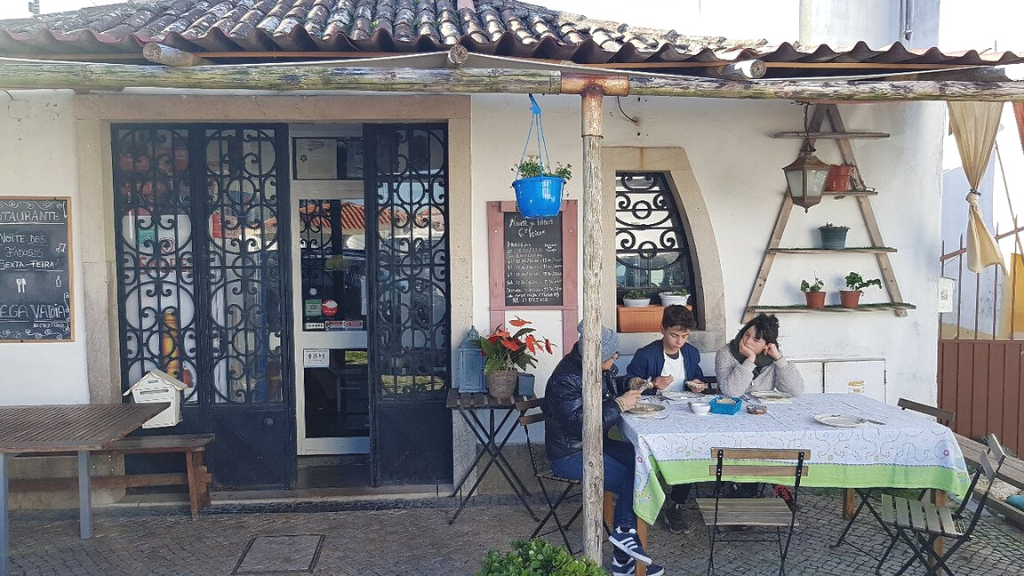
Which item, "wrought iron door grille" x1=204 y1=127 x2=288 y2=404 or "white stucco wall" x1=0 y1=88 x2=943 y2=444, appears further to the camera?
"wrought iron door grille" x1=204 y1=127 x2=288 y2=404

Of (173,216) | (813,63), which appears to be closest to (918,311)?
(813,63)

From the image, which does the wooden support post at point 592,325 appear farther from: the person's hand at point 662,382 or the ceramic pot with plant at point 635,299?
the ceramic pot with plant at point 635,299

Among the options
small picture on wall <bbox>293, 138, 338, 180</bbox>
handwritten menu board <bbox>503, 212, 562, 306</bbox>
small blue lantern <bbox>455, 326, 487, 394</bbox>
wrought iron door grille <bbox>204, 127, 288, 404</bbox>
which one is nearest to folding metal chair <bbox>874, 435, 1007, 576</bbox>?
handwritten menu board <bbox>503, 212, 562, 306</bbox>

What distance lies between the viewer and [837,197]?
241 inches

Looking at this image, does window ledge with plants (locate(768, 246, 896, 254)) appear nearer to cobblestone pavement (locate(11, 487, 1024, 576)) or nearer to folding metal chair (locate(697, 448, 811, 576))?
cobblestone pavement (locate(11, 487, 1024, 576))

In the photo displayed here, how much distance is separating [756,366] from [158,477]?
437 centimetres

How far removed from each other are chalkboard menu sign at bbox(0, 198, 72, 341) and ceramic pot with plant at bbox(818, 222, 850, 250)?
224 inches

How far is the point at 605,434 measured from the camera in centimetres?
504

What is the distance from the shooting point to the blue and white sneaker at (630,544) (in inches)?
172

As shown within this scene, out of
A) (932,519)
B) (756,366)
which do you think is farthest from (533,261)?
(932,519)

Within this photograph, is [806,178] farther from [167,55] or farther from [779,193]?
[167,55]

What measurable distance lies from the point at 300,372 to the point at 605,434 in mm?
3004

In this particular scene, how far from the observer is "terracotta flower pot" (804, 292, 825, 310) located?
5996 mm

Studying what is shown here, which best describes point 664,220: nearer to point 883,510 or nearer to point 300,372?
point 883,510
